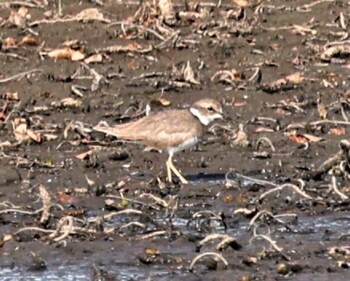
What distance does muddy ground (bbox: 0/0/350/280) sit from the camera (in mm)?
8867

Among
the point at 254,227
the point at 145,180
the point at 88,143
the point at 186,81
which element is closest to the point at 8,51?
the point at 186,81

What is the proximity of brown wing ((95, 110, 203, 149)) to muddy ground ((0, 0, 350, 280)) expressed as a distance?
21 cm

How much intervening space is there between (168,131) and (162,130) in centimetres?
5

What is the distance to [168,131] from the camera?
1085 centimetres

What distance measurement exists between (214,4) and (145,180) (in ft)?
18.2

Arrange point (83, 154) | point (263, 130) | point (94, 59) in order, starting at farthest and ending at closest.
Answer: point (94, 59)
point (263, 130)
point (83, 154)

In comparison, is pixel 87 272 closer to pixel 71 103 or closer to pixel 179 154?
pixel 179 154

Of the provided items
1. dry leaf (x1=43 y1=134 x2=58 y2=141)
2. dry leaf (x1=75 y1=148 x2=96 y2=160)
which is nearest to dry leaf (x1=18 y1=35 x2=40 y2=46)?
dry leaf (x1=43 y1=134 x2=58 y2=141)

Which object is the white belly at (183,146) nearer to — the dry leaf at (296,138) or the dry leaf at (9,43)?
the dry leaf at (296,138)

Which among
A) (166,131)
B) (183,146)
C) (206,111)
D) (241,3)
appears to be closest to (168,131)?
(166,131)

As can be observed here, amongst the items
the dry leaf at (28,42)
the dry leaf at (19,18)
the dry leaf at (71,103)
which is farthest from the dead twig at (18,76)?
the dry leaf at (19,18)

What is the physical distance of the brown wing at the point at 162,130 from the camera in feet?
35.6

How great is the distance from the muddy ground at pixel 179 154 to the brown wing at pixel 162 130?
0.69ft

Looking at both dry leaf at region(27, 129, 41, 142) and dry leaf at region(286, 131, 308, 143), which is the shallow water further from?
dry leaf at region(27, 129, 41, 142)
